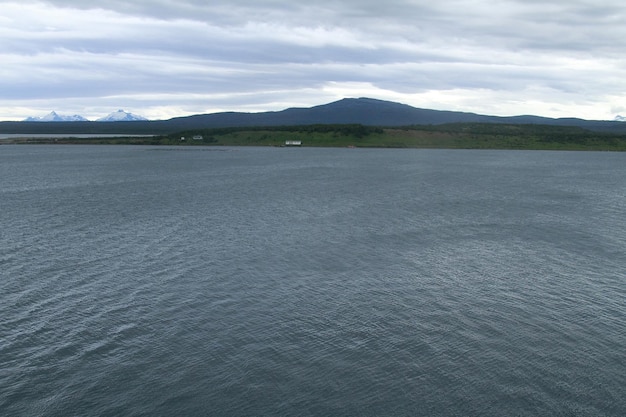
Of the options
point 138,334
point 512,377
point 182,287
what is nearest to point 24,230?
point 182,287

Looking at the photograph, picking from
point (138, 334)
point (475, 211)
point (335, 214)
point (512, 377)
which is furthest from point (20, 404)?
point (475, 211)

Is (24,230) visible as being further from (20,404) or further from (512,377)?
(512,377)

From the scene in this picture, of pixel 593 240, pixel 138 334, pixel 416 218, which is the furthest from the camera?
pixel 416 218

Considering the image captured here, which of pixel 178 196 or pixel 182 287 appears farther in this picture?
pixel 178 196

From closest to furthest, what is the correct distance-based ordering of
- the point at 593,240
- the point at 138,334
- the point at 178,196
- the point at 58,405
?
the point at 58,405 < the point at 138,334 < the point at 593,240 < the point at 178,196

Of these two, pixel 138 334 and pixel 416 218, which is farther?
pixel 416 218

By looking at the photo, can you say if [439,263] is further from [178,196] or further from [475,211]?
[178,196]
